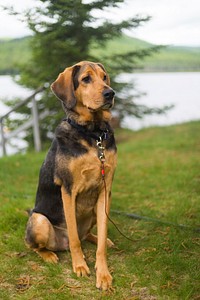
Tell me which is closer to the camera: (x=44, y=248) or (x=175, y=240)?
(x=44, y=248)

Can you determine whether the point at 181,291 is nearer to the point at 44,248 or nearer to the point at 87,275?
the point at 87,275

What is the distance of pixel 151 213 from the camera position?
4898 millimetres

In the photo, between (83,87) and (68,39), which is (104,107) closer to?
(83,87)

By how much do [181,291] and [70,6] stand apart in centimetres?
454

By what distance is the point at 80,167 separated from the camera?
3230mm

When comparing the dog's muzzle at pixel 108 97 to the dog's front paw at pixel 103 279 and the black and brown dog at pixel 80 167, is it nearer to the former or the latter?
the black and brown dog at pixel 80 167

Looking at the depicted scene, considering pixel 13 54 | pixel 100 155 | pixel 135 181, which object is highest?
pixel 100 155

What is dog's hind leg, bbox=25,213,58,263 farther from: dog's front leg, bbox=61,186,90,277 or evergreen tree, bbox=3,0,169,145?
evergreen tree, bbox=3,0,169,145

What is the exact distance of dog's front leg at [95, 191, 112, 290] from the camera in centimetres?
309

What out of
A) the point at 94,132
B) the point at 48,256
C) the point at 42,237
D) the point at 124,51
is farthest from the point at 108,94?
the point at 124,51

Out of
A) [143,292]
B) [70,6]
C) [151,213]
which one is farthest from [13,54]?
[143,292]

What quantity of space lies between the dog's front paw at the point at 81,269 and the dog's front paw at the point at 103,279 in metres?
0.15

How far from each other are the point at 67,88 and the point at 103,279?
1680 millimetres

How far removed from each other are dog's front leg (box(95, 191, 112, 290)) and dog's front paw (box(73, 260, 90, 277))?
119 mm
